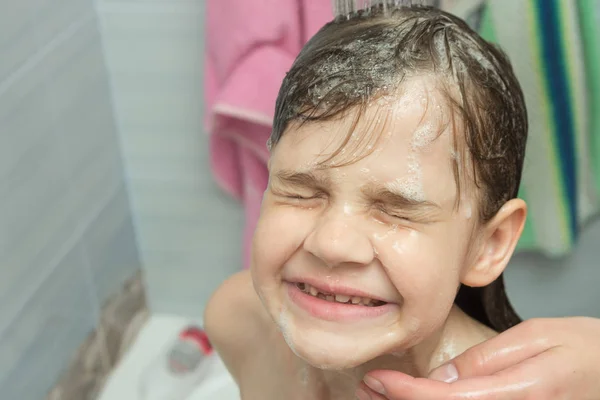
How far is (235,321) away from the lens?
101 centimetres

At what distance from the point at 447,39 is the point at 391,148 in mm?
124

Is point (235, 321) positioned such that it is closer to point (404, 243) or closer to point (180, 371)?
point (404, 243)

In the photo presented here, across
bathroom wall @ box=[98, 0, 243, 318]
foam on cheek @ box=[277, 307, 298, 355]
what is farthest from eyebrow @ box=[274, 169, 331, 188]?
bathroom wall @ box=[98, 0, 243, 318]

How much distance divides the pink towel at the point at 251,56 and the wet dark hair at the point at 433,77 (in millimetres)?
405

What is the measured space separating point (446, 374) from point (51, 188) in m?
0.80

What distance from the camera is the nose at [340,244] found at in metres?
0.63

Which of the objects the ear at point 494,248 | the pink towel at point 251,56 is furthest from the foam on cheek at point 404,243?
the pink towel at point 251,56

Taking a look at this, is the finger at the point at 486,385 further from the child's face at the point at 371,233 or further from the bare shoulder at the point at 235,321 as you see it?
the bare shoulder at the point at 235,321

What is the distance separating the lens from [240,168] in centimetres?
140

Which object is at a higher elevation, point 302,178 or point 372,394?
point 302,178

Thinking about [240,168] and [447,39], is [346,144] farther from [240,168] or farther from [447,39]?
[240,168]

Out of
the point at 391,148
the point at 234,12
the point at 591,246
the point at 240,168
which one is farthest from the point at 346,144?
the point at 591,246

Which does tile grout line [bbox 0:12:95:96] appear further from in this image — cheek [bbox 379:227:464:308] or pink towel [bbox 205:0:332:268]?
cheek [bbox 379:227:464:308]

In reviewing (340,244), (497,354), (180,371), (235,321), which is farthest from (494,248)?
(180,371)
